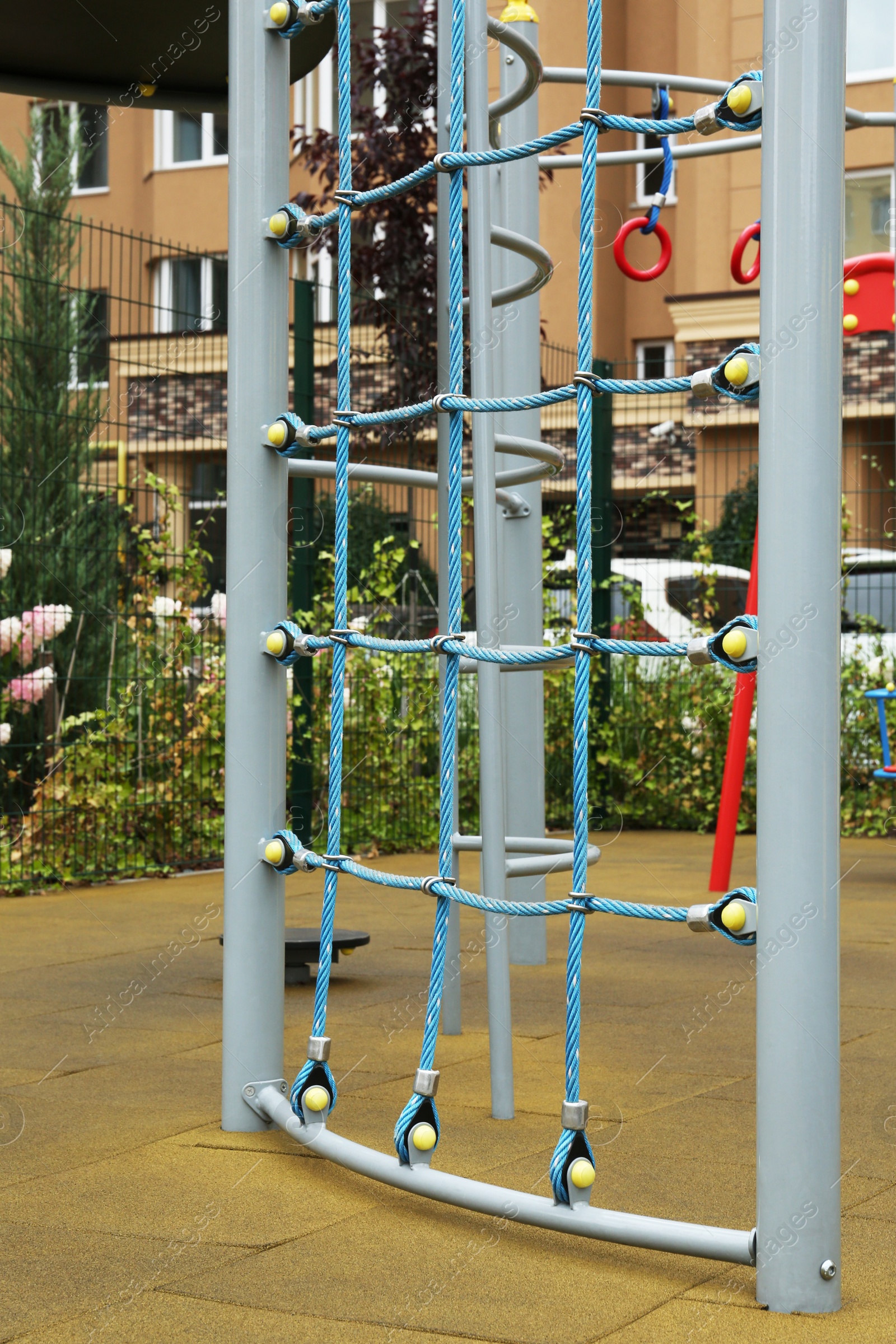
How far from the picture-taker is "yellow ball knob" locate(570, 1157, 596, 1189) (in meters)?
1.88

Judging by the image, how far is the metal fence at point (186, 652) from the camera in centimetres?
576

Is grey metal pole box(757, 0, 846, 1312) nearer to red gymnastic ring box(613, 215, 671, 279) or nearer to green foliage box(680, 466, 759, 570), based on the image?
red gymnastic ring box(613, 215, 671, 279)

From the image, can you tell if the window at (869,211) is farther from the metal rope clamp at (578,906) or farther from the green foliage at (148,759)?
the metal rope clamp at (578,906)

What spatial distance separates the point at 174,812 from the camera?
605 cm

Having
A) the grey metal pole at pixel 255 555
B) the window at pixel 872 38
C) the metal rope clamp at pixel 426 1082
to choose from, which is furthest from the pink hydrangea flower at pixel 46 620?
the window at pixel 872 38

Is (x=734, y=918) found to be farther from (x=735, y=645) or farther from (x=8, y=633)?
(x=8, y=633)

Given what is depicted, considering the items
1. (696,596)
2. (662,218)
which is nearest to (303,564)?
(696,596)

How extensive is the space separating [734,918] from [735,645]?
318 millimetres

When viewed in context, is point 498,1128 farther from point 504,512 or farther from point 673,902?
point 673,902

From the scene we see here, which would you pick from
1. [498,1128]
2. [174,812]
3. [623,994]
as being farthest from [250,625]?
[174,812]

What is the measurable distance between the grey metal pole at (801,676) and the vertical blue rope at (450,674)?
52 cm

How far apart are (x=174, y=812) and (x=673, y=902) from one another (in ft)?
6.89

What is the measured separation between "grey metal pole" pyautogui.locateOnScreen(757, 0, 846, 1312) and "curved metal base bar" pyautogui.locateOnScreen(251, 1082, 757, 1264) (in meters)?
0.06

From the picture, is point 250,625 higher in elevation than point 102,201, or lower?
lower
